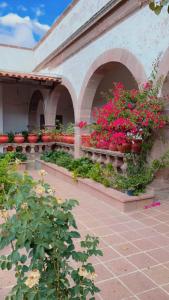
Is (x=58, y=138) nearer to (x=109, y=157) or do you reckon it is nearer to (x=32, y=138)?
(x=32, y=138)

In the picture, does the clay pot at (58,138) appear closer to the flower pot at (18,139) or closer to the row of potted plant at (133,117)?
the flower pot at (18,139)

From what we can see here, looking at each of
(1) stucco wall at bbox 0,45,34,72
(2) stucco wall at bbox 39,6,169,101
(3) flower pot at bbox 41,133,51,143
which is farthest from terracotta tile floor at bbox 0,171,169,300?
(1) stucco wall at bbox 0,45,34,72

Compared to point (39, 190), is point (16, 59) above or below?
above

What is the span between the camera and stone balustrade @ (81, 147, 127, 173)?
5.35m

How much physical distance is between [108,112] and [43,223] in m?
3.83

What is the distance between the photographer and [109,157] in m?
5.93

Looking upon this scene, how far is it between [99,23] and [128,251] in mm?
5506

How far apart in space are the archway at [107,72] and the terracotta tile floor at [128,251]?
2566 millimetres

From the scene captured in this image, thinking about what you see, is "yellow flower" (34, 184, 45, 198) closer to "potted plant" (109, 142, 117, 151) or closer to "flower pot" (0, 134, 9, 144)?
"potted plant" (109, 142, 117, 151)

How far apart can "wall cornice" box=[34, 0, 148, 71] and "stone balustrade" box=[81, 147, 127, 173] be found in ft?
9.57

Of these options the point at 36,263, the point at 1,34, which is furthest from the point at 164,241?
the point at 1,34

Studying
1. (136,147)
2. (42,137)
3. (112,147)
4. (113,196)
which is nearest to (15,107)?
(42,137)

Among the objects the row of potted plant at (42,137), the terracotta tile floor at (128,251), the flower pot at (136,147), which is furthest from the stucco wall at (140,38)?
the terracotta tile floor at (128,251)

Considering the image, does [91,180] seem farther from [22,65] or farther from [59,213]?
[22,65]
